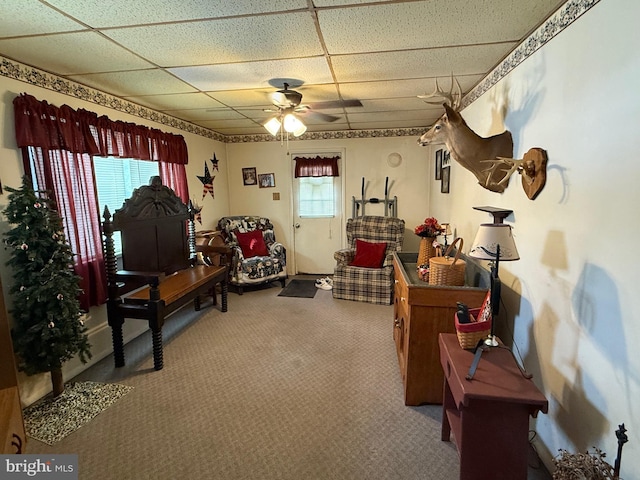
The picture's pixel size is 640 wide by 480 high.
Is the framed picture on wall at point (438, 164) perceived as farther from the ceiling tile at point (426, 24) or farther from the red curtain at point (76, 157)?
the red curtain at point (76, 157)

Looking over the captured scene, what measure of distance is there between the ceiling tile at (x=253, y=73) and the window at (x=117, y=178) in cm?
118

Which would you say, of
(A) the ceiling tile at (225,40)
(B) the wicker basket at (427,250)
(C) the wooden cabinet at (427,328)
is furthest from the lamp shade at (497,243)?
(A) the ceiling tile at (225,40)

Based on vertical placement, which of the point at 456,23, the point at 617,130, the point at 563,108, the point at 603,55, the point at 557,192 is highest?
the point at 456,23

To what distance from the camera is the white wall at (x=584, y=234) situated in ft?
3.85

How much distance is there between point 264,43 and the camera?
1925 millimetres

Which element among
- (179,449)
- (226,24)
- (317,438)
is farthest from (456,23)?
(179,449)

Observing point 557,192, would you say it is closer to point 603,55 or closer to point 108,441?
point 603,55

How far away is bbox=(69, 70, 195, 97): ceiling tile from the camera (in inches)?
96.9

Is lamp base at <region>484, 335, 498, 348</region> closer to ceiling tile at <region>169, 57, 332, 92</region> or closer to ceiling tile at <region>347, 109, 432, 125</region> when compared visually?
ceiling tile at <region>169, 57, 332, 92</region>

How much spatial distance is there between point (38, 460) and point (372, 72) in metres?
3.02

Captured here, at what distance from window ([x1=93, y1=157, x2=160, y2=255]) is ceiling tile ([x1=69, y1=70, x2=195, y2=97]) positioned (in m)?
0.63

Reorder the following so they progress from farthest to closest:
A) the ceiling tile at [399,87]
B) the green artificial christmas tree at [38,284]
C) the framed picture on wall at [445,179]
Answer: the framed picture on wall at [445,179] → the ceiling tile at [399,87] → the green artificial christmas tree at [38,284]

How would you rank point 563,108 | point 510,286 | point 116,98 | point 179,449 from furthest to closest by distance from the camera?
point 116,98
point 510,286
point 179,449
point 563,108

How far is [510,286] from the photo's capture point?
214 centimetres
